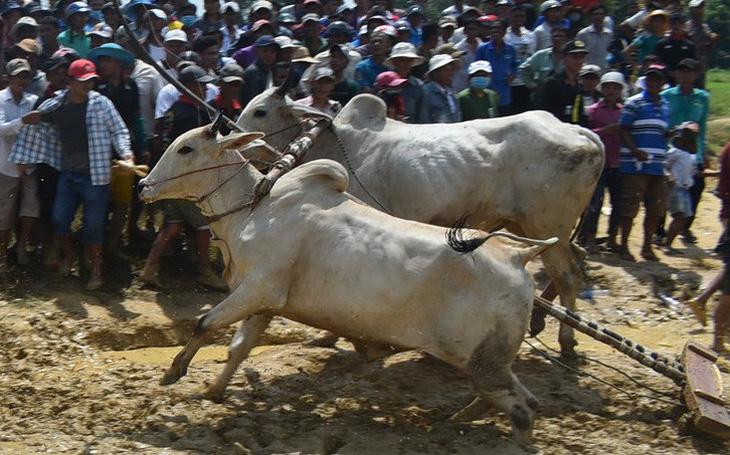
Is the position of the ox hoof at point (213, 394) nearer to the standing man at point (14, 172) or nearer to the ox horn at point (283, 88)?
the ox horn at point (283, 88)

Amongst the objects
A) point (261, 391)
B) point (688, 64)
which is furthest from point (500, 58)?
point (261, 391)

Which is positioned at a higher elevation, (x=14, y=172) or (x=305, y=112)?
(x=305, y=112)

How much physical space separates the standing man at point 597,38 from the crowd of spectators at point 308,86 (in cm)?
2

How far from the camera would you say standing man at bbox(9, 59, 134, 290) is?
950cm

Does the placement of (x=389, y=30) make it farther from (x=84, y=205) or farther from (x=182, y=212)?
(x=84, y=205)

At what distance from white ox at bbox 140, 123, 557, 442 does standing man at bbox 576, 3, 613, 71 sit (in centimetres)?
630

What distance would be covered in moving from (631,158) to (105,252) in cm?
524

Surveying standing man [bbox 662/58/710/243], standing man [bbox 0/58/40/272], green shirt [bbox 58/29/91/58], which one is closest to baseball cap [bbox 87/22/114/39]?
green shirt [bbox 58/29/91/58]

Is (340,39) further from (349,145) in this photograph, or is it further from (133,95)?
(349,145)

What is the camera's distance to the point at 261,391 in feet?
25.8

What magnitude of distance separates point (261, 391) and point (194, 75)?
124 inches

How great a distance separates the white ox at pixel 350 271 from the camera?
6.87 m

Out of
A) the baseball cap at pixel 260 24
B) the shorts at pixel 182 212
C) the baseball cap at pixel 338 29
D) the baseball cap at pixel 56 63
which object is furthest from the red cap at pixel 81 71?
the baseball cap at pixel 338 29

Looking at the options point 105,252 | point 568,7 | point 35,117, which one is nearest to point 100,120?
point 35,117
